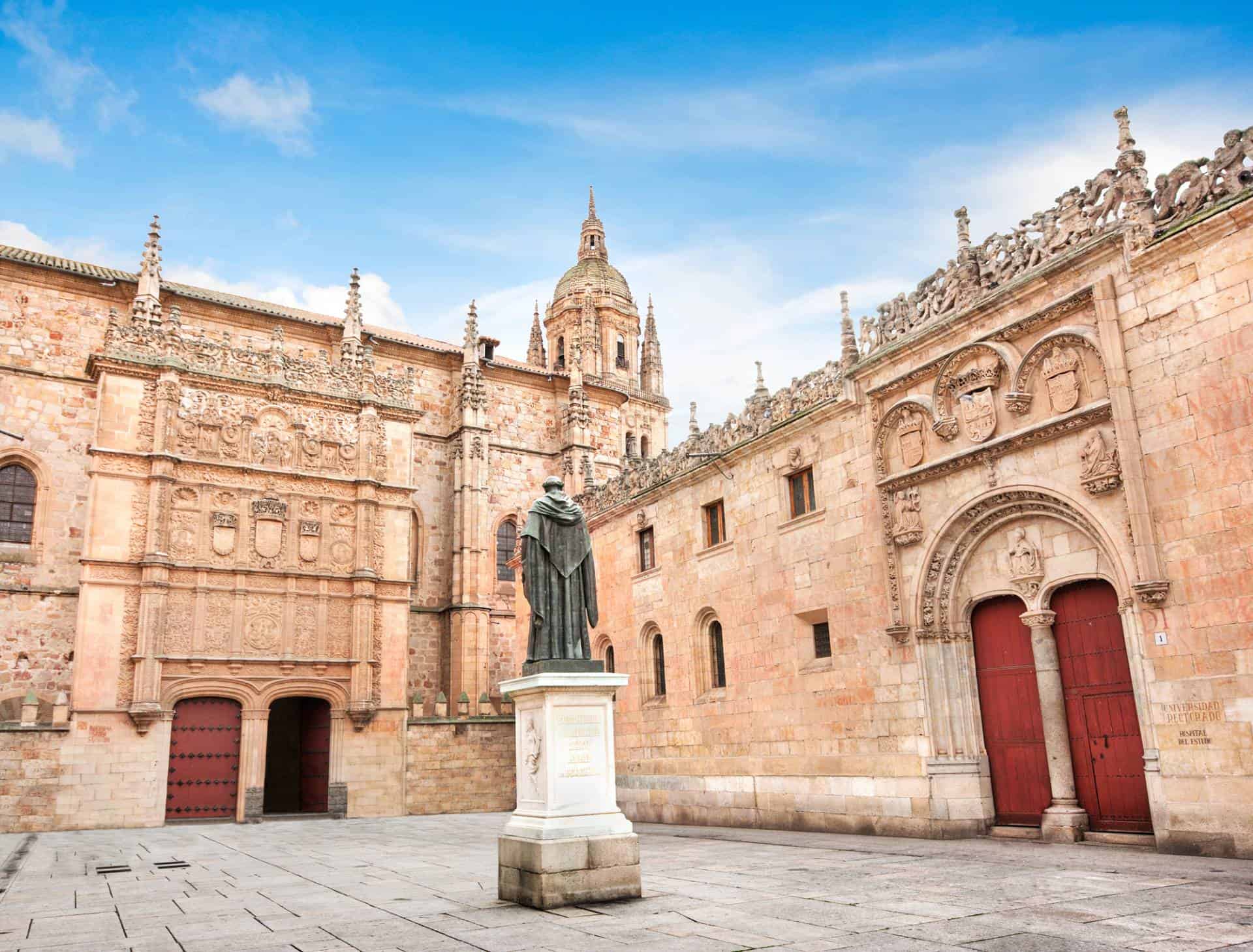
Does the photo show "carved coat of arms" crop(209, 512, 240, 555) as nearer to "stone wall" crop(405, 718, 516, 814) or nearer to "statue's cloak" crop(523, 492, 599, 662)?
"stone wall" crop(405, 718, 516, 814)

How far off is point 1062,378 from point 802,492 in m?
5.67

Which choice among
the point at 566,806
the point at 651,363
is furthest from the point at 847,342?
the point at 651,363

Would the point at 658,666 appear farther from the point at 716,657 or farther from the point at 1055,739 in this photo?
the point at 1055,739

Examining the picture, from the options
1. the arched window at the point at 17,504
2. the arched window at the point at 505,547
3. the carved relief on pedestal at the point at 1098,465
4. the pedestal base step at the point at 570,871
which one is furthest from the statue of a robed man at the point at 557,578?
the arched window at the point at 505,547

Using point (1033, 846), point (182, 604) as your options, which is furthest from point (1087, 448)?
point (182, 604)

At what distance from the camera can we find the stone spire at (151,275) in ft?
Answer: 96.7

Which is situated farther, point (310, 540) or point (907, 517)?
point (310, 540)

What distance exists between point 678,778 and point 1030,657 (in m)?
8.70

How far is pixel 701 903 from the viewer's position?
815 cm

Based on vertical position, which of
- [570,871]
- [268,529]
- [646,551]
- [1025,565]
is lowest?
[570,871]

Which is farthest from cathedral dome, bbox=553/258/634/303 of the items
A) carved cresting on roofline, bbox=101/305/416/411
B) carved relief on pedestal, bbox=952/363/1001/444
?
carved relief on pedestal, bbox=952/363/1001/444

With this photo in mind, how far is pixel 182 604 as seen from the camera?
81.7 feet

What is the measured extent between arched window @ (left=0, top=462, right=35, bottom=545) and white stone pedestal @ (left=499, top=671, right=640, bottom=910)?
83.0 feet

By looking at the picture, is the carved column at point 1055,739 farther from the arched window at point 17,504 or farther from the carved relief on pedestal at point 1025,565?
the arched window at point 17,504
